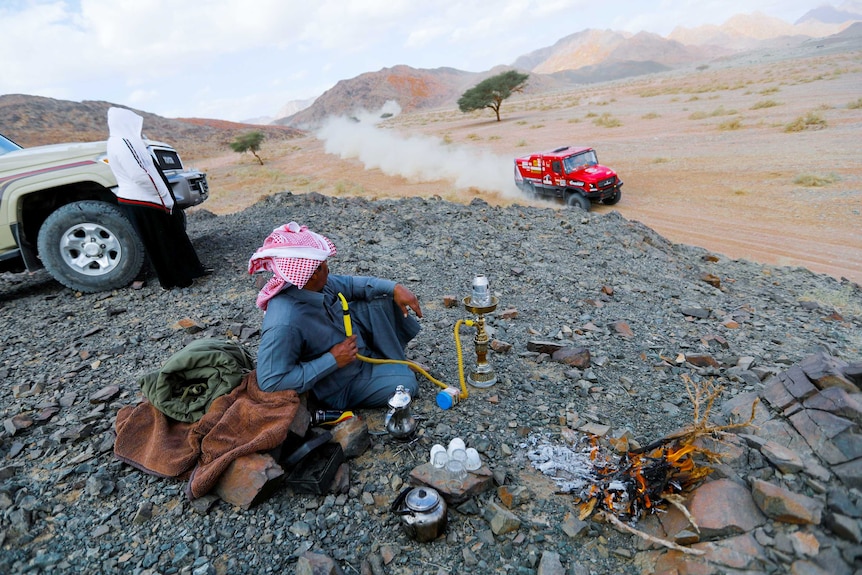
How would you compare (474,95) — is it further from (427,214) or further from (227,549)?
(227,549)

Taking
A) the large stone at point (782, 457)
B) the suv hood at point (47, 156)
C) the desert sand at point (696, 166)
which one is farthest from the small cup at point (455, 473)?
the desert sand at point (696, 166)

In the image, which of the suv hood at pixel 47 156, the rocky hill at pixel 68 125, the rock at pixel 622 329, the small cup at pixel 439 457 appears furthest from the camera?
the rocky hill at pixel 68 125

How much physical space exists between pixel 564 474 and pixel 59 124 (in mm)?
56780

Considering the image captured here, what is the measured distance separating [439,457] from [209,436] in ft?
4.19

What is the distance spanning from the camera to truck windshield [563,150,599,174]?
13844 mm

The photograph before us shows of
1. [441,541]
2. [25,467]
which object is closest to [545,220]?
[441,541]

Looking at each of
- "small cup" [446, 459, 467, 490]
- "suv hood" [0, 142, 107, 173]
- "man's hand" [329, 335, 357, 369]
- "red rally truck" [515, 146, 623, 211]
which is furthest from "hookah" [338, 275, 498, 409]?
"red rally truck" [515, 146, 623, 211]

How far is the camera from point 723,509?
1994 mm

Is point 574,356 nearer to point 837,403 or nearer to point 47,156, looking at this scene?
point 837,403

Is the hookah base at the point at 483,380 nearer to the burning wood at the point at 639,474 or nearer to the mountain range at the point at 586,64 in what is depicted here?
the burning wood at the point at 639,474

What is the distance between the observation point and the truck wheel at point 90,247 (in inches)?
203

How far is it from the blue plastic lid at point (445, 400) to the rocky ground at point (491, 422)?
0.17ft

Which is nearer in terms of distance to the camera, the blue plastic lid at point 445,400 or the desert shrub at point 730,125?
the blue plastic lid at point 445,400

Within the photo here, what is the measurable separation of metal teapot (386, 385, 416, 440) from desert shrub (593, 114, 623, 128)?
2831cm
